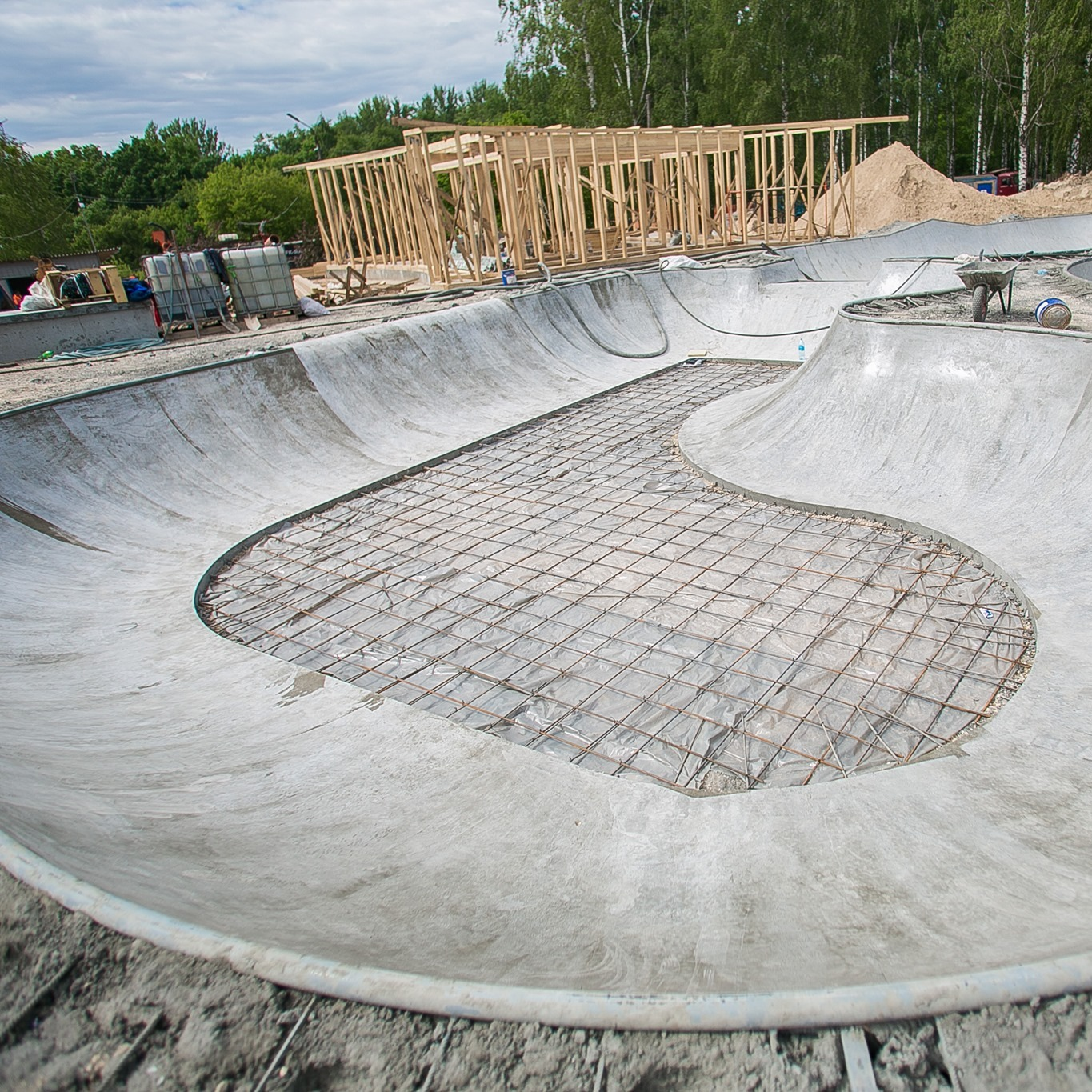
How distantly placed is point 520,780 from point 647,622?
1.87m

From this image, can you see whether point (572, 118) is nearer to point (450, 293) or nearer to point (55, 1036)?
point (450, 293)

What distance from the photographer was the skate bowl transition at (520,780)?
2.07 metres

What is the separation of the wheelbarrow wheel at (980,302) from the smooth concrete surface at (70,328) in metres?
13.2

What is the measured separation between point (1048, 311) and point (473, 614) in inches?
252

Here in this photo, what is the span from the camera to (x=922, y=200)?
2366 cm

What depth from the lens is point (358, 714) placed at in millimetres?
4609

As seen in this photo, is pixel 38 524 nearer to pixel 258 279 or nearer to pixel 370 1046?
pixel 370 1046

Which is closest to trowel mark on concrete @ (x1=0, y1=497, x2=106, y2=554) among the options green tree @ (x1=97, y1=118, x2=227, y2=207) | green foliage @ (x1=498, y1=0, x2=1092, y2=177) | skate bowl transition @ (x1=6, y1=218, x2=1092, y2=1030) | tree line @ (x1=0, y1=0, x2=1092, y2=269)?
skate bowl transition @ (x1=6, y1=218, x2=1092, y2=1030)

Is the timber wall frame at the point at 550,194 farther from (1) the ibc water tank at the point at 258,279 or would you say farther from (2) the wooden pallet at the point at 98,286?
(2) the wooden pallet at the point at 98,286

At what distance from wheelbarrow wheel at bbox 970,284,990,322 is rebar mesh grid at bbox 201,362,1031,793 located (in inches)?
123

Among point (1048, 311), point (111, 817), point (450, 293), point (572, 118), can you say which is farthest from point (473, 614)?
point (572, 118)

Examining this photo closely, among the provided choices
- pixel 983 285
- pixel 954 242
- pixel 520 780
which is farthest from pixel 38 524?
pixel 954 242

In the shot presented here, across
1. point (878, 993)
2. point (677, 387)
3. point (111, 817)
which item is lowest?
point (677, 387)

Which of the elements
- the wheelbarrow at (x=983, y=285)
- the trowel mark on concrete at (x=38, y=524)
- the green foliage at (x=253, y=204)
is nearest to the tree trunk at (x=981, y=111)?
the wheelbarrow at (x=983, y=285)
